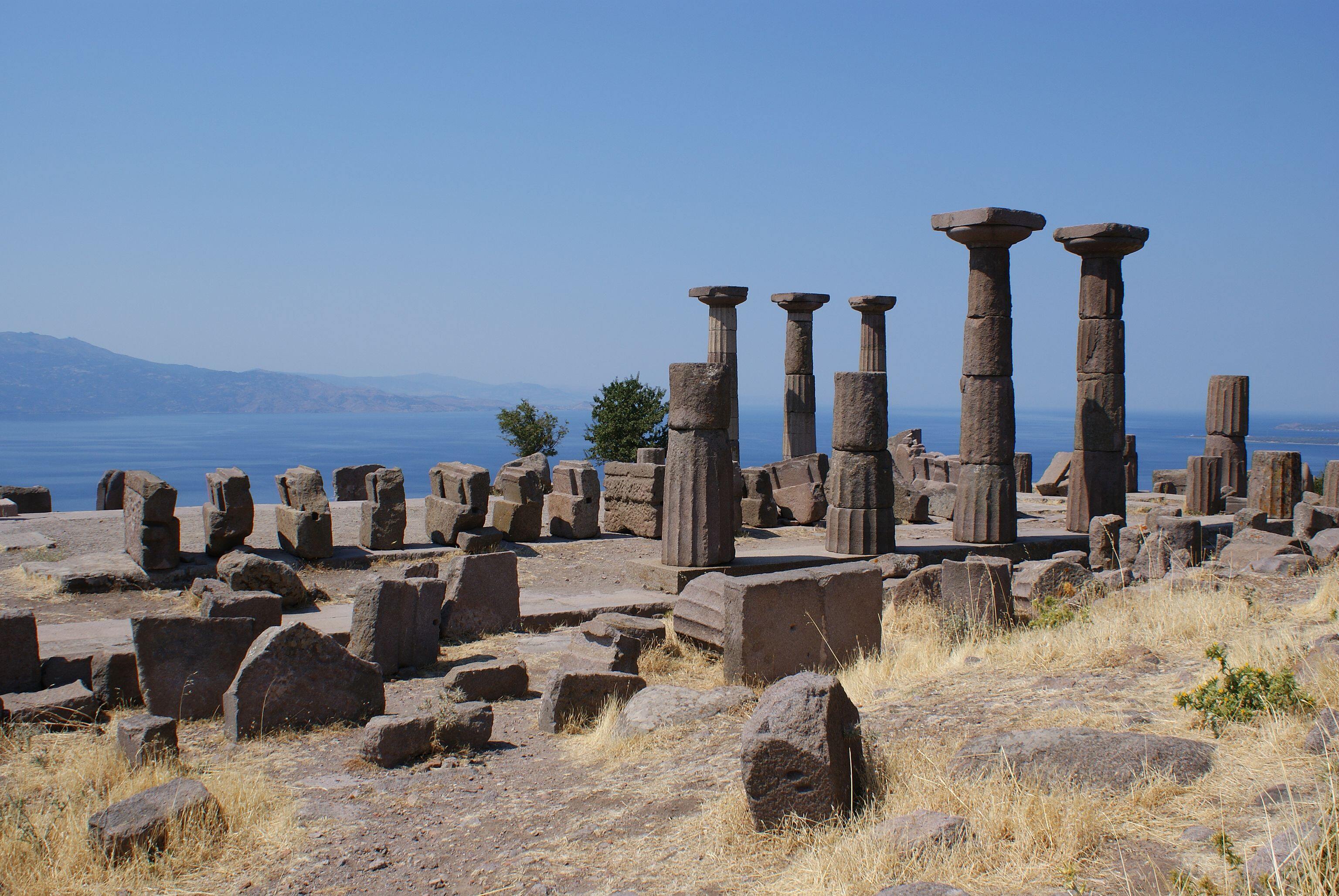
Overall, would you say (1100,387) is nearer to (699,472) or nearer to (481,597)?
(699,472)

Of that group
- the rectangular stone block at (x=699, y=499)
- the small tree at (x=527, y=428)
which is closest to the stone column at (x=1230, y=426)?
the rectangular stone block at (x=699, y=499)

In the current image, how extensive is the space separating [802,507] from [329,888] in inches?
610

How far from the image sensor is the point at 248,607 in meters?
9.46

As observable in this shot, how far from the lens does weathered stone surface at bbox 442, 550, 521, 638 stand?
11180mm

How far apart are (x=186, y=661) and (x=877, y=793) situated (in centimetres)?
594

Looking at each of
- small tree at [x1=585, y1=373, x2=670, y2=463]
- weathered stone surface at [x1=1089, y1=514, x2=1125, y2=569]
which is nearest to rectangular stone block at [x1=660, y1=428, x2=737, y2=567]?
weathered stone surface at [x1=1089, y1=514, x2=1125, y2=569]

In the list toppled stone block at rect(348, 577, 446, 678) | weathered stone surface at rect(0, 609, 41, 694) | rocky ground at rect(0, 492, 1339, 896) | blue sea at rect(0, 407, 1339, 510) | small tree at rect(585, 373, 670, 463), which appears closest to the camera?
rocky ground at rect(0, 492, 1339, 896)

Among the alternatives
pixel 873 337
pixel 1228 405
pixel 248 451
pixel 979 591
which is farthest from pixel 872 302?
pixel 248 451

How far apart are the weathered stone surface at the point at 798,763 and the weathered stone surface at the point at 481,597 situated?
6697 millimetres

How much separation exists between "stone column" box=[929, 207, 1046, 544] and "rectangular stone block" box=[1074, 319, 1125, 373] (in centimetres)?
248

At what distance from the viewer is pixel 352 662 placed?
8.11 m

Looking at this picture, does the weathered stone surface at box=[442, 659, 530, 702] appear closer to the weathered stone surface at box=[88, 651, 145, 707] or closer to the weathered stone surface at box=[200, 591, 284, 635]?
the weathered stone surface at box=[200, 591, 284, 635]

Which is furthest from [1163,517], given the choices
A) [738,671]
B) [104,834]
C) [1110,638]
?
[104,834]

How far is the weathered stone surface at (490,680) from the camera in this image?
866 cm
